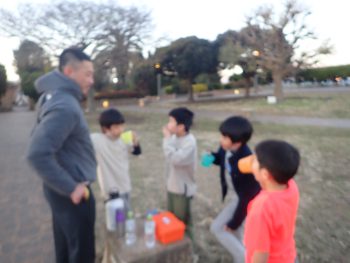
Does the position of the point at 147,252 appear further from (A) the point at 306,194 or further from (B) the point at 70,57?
(A) the point at 306,194

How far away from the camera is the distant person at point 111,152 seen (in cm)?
286

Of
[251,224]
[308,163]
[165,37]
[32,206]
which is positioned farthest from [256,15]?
[251,224]

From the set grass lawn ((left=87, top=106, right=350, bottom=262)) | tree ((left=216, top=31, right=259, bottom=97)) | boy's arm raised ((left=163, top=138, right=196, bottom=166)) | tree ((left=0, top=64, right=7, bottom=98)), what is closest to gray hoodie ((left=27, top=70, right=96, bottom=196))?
boy's arm raised ((left=163, top=138, right=196, bottom=166))

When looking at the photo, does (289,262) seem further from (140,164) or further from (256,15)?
(256,15)

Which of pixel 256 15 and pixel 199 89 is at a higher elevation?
pixel 256 15

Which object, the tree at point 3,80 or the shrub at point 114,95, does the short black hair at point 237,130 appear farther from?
the shrub at point 114,95

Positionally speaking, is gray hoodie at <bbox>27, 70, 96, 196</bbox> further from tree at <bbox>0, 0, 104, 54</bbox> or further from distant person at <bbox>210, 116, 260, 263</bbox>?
tree at <bbox>0, 0, 104, 54</bbox>

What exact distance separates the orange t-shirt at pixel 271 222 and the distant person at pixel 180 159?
1194 mm

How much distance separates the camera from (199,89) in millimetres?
35312

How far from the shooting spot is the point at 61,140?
181 cm

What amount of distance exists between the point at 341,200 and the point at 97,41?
15.9 metres

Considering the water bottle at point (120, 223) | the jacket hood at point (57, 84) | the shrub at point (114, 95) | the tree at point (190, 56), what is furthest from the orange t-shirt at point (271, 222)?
the shrub at point (114, 95)

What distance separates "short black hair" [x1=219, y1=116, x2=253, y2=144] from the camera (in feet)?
7.73

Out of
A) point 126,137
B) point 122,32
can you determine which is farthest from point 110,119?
point 122,32
